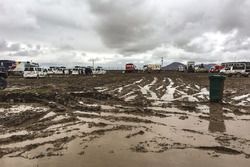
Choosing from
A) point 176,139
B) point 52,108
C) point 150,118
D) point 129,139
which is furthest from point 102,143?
point 52,108

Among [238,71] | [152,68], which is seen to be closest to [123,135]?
[238,71]

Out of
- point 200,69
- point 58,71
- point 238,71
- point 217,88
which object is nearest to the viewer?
point 217,88

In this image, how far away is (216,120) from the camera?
442 inches

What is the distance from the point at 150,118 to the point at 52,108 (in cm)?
459

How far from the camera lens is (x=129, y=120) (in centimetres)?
1091

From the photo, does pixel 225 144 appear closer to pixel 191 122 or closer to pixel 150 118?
pixel 191 122

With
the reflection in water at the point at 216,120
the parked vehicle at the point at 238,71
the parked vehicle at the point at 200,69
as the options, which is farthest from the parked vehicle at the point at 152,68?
→ the reflection in water at the point at 216,120

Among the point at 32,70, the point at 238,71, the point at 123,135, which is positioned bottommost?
the point at 123,135

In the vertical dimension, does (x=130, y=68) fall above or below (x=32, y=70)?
above

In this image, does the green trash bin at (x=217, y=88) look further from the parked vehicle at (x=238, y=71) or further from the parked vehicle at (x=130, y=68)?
the parked vehicle at (x=130, y=68)

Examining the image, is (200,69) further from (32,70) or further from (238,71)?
(32,70)

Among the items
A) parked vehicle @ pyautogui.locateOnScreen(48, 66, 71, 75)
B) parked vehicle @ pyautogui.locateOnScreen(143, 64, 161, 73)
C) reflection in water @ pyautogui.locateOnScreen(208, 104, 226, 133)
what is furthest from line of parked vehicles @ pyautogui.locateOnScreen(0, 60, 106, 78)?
reflection in water @ pyautogui.locateOnScreen(208, 104, 226, 133)

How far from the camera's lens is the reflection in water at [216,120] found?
9.88 meters

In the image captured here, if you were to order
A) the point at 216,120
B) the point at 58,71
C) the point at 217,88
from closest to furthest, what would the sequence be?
the point at 216,120 → the point at 217,88 → the point at 58,71
